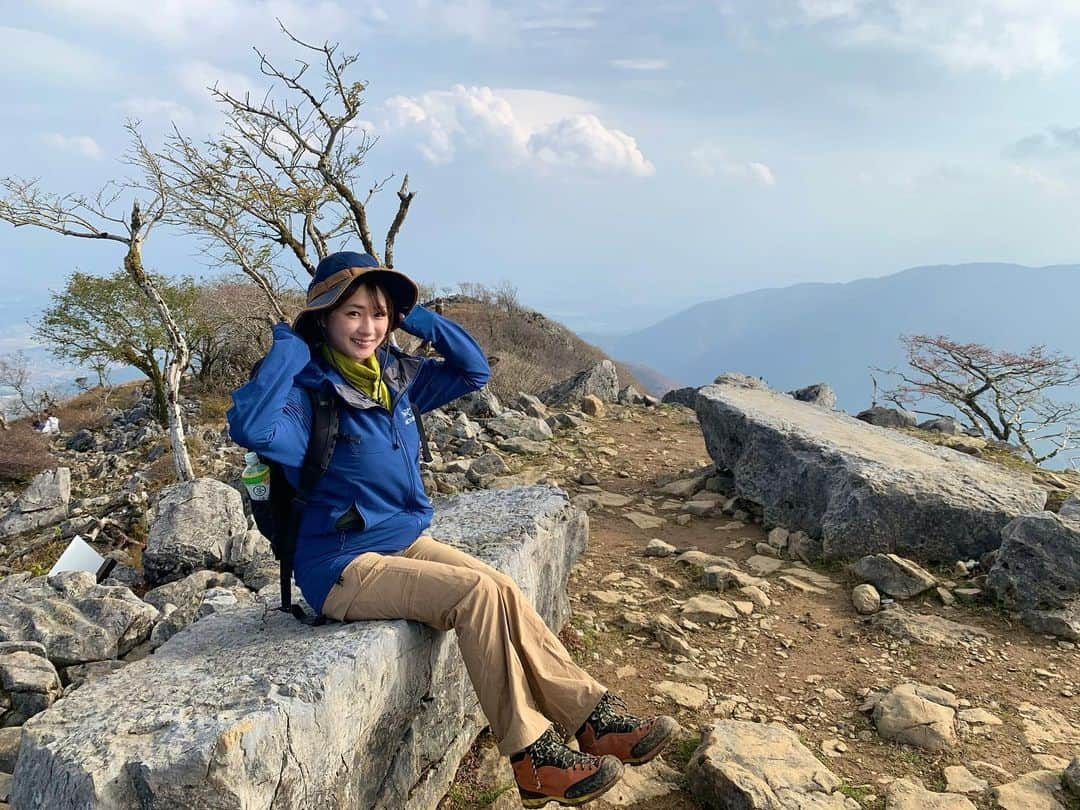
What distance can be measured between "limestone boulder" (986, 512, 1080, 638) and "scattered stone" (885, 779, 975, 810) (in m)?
2.37

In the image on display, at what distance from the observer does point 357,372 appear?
3504 millimetres

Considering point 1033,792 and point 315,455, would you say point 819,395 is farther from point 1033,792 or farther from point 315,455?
point 315,455

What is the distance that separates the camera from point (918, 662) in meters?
4.82

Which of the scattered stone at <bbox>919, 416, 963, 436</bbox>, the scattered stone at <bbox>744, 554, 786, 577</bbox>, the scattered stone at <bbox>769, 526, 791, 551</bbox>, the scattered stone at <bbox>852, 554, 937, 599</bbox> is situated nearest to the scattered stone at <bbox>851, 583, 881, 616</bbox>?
the scattered stone at <bbox>852, 554, 937, 599</bbox>

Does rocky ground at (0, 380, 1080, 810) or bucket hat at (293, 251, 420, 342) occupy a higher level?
bucket hat at (293, 251, 420, 342)

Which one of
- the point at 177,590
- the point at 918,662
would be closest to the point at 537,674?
the point at 918,662

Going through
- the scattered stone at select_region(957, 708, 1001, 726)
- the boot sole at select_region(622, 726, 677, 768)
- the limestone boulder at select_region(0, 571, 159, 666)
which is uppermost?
the boot sole at select_region(622, 726, 677, 768)

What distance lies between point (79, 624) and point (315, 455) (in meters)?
2.97

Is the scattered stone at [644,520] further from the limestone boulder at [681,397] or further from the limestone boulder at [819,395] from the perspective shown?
the limestone boulder at [819,395]

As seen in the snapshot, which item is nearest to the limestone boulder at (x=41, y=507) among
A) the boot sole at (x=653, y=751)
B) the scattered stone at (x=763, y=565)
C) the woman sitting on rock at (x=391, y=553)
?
the woman sitting on rock at (x=391, y=553)

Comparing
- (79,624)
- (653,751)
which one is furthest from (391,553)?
(79,624)

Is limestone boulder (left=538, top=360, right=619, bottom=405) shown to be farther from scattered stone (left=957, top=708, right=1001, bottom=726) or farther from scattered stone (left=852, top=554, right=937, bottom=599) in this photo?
scattered stone (left=957, top=708, right=1001, bottom=726)

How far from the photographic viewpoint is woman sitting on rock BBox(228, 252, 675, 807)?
297 cm

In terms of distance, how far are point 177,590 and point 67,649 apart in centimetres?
102
